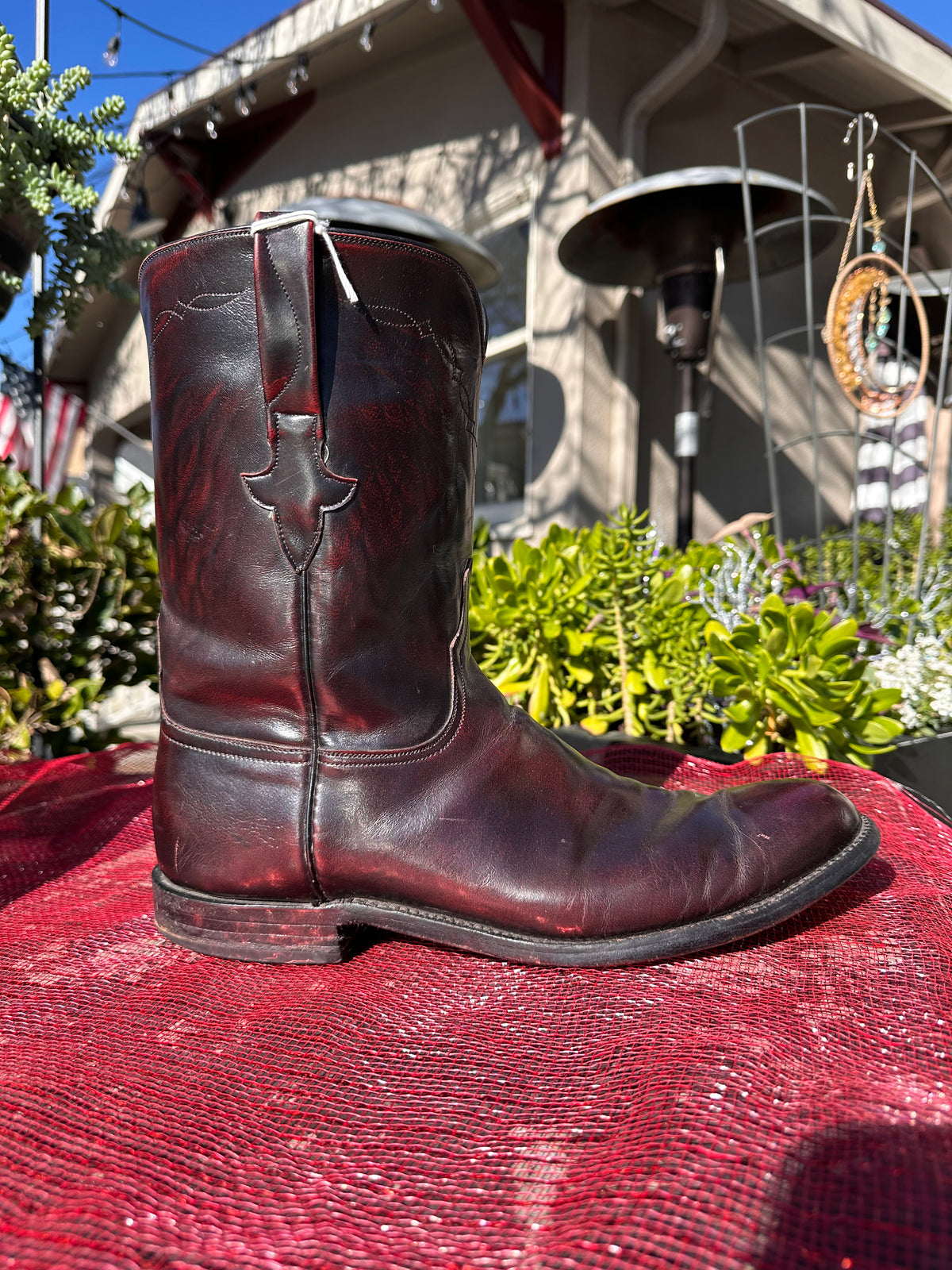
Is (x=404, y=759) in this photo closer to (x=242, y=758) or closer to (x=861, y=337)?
(x=242, y=758)

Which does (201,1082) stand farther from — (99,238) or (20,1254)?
(99,238)

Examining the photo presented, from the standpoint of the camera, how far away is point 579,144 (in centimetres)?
345

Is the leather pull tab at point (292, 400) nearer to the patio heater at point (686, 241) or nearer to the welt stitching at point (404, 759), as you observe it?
the welt stitching at point (404, 759)

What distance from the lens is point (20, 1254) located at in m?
0.37

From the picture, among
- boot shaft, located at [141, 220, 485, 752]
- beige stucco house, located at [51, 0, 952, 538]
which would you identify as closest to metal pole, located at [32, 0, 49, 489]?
boot shaft, located at [141, 220, 485, 752]

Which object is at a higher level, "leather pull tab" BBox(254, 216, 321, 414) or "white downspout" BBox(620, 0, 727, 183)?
"white downspout" BBox(620, 0, 727, 183)

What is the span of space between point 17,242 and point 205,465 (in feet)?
3.82

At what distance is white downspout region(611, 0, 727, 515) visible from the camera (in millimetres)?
3236

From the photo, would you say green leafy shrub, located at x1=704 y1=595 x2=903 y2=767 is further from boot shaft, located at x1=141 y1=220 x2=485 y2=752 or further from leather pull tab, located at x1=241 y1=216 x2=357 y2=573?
leather pull tab, located at x1=241 y1=216 x2=357 y2=573

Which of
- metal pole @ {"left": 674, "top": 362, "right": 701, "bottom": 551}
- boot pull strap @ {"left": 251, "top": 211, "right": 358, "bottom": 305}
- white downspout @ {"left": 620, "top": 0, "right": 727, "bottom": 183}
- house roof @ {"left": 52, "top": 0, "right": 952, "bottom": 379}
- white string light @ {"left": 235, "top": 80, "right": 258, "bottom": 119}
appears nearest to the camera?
boot pull strap @ {"left": 251, "top": 211, "right": 358, "bottom": 305}

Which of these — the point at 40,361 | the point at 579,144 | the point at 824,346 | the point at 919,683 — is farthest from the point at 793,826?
the point at 824,346

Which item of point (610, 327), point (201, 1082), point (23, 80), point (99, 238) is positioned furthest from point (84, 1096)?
point (610, 327)

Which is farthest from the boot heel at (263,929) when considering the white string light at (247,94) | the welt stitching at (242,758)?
the white string light at (247,94)

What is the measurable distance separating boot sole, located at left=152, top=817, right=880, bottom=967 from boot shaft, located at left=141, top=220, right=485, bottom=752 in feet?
0.53
